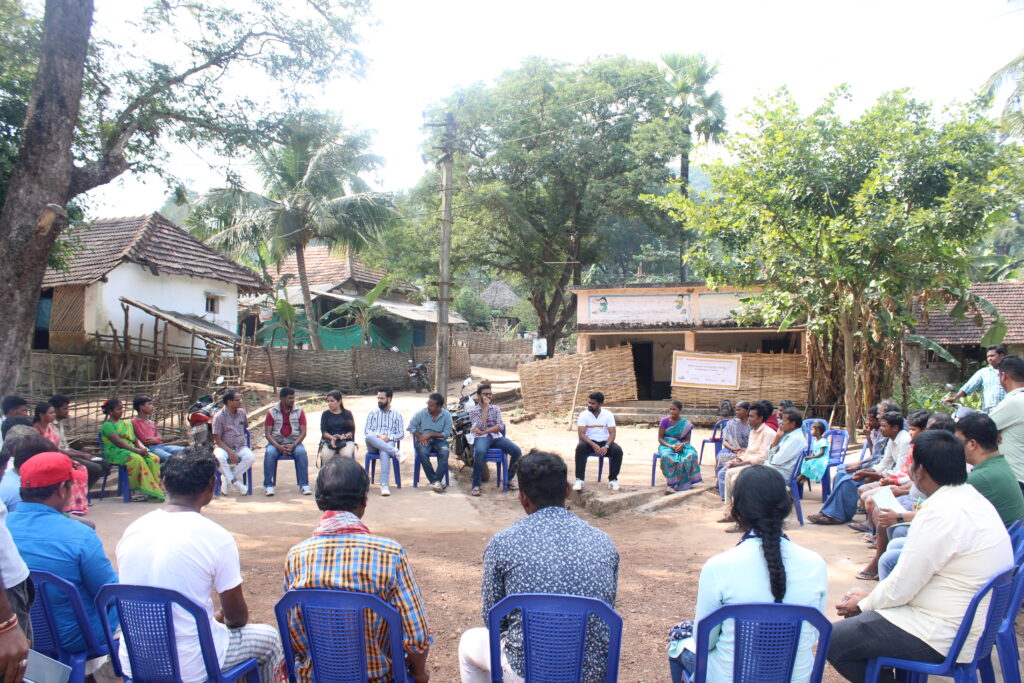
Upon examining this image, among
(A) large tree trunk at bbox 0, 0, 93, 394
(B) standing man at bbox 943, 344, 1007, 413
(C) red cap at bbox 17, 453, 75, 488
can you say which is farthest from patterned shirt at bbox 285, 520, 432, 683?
(B) standing man at bbox 943, 344, 1007, 413

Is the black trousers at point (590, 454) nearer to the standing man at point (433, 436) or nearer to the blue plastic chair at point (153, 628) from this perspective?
the standing man at point (433, 436)

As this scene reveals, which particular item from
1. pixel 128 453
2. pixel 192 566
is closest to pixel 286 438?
pixel 128 453

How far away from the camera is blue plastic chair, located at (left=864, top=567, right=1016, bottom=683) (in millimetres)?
2762

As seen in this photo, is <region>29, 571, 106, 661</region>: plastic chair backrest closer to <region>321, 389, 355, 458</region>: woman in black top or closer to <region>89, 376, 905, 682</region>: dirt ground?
<region>89, 376, 905, 682</region>: dirt ground

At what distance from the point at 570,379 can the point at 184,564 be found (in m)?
15.4

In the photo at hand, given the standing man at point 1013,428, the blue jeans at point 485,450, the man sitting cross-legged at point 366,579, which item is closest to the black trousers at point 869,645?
the man sitting cross-legged at point 366,579

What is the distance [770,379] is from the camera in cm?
1636

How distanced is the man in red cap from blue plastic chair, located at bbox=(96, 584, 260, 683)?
332 mm

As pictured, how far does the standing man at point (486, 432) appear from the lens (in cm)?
884

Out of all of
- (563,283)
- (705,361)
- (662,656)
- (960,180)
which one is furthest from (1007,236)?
(662,656)

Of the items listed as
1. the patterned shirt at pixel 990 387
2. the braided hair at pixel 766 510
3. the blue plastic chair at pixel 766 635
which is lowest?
the blue plastic chair at pixel 766 635

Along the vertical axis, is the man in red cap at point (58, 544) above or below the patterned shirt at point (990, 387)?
below

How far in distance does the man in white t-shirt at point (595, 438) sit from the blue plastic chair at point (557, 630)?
6.25 m

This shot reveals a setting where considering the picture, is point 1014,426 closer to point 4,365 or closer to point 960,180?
point 960,180
